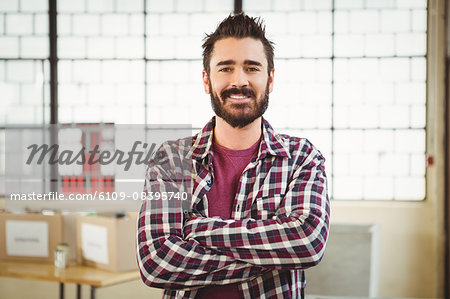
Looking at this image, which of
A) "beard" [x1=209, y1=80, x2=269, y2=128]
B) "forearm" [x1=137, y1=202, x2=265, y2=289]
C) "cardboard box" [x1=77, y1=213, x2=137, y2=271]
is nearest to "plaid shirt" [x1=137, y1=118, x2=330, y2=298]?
"forearm" [x1=137, y1=202, x2=265, y2=289]

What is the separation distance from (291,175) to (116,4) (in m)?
3.46

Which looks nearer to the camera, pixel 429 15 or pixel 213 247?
pixel 213 247

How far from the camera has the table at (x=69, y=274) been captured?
2566 millimetres

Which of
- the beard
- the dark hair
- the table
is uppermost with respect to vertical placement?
the dark hair

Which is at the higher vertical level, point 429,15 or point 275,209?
point 429,15

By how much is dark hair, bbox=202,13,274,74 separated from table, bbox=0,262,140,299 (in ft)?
5.43

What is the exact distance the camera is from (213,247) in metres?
1.27

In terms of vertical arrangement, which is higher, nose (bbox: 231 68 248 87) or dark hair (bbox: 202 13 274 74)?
dark hair (bbox: 202 13 274 74)

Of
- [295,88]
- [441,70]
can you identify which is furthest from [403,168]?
[295,88]

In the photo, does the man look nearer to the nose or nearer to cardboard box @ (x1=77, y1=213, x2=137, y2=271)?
the nose

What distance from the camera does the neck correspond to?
138 centimetres

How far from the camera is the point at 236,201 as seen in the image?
1322mm

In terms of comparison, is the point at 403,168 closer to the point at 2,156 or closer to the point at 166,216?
the point at 166,216

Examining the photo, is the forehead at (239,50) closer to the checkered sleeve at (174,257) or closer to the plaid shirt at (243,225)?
the plaid shirt at (243,225)
